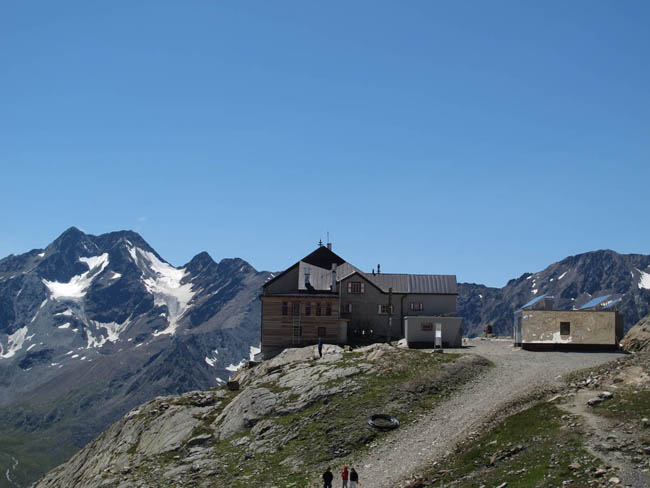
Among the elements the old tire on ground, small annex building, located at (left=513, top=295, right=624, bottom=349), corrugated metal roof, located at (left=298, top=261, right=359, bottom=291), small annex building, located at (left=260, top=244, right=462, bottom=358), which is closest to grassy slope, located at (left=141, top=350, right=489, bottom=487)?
the old tire on ground

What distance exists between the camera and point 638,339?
77.9m

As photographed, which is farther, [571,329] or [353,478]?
[571,329]

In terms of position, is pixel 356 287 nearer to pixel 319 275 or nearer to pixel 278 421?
pixel 319 275

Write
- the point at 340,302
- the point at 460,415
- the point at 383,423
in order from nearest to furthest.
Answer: the point at 460,415 < the point at 383,423 < the point at 340,302

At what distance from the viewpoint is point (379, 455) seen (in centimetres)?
5106

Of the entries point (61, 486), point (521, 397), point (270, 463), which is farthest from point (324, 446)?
point (61, 486)

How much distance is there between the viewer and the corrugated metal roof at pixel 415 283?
99.2 m

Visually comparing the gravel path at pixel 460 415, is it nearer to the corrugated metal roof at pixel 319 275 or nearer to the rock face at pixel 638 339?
the rock face at pixel 638 339

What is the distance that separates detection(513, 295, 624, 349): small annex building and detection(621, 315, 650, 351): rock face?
0.97 metres

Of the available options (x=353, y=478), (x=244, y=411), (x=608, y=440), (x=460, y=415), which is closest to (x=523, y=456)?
(x=608, y=440)

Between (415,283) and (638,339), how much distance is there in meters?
30.0

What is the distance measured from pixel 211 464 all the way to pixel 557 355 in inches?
1387

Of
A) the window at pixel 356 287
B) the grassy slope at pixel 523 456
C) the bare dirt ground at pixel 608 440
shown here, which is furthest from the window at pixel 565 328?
the bare dirt ground at pixel 608 440

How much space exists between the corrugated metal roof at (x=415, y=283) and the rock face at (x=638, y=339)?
24.2m
